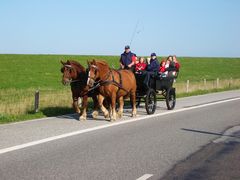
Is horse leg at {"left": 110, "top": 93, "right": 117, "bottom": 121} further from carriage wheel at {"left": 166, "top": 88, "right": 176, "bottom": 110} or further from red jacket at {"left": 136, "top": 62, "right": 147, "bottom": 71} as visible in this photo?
carriage wheel at {"left": 166, "top": 88, "right": 176, "bottom": 110}

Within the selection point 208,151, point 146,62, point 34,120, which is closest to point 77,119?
point 34,120

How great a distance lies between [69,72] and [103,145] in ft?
13.6

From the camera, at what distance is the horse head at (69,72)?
13.0 m

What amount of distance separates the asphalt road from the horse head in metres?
1.15

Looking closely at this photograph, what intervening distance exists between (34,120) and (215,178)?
7730 mm

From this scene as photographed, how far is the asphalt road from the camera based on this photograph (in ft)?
23.8

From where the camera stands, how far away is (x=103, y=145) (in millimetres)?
9461

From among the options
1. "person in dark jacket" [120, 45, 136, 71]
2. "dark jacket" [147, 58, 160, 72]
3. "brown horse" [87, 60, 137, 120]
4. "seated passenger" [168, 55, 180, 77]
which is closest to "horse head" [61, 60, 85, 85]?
"brown horse" [87, 60, 137, 120]

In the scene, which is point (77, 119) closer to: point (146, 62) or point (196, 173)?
point (146, 62)

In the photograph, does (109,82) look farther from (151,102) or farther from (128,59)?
(151,102)

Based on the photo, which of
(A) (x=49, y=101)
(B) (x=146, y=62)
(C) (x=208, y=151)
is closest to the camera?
(C) (x=208, y=151)

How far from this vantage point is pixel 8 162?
25.5 feet

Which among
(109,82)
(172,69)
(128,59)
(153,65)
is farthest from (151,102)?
(109,82)

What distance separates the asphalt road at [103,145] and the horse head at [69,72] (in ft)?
3.78
